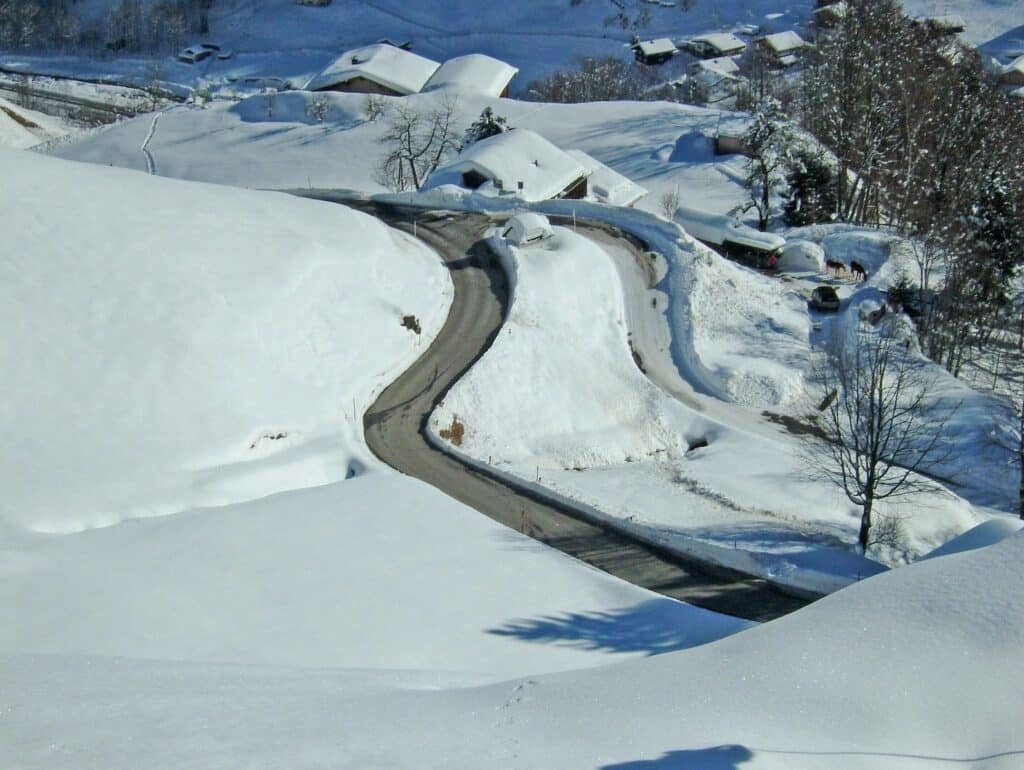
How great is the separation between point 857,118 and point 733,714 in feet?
174

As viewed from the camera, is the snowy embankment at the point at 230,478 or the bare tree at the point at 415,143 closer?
the snowy embankment at the point at 230,478

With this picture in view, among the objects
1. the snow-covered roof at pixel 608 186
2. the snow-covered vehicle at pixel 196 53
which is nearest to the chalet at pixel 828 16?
the snow-covered roof at pixel 608 186

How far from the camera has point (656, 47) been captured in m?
101

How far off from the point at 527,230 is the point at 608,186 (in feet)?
50.4

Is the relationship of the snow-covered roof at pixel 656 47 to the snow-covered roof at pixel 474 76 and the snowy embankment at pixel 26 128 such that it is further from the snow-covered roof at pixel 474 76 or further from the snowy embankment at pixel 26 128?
the snowy embankment at pixel 26 128

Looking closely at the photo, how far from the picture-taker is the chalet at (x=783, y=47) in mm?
96312

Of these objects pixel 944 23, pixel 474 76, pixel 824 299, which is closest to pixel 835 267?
pixel 824 299

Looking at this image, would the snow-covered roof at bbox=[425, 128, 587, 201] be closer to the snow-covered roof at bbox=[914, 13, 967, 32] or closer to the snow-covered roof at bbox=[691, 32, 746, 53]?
the snow-covered roof at bbox=[691, 32, 746, 53]

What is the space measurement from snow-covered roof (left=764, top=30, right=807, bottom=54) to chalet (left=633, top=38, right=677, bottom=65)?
9.48 m

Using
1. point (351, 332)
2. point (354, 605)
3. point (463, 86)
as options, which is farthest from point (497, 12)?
point (354, 605)

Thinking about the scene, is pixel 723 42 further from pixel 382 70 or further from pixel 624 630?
pixel 624 630

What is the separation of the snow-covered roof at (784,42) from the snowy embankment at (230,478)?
7417cm

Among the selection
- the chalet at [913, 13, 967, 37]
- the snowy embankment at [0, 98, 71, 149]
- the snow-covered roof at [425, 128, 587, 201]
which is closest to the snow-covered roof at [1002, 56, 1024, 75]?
the chalet at [913, 13, 967, 37]

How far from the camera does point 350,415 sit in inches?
1047
